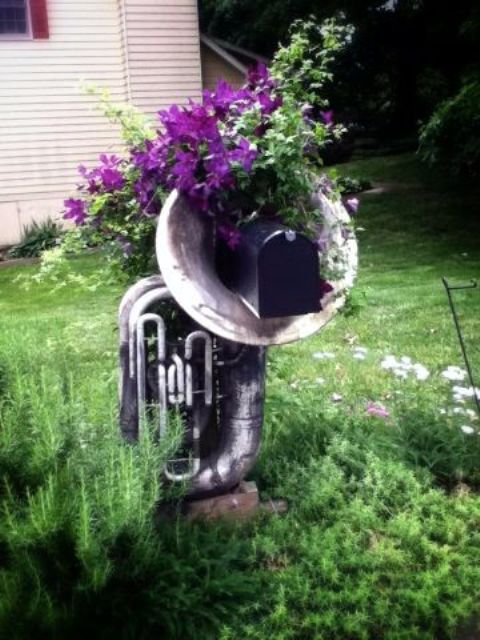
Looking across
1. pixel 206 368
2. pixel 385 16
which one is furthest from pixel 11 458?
pixel 385 16

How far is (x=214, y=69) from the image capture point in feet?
43.4

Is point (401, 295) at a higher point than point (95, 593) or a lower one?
lower

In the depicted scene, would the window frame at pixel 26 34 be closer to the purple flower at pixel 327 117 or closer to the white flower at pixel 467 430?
the purple flower at pixel 327 117

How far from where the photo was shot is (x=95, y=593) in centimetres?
220

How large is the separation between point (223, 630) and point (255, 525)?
0.59 metres

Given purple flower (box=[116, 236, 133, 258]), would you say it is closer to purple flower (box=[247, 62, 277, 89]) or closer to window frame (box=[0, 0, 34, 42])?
purple flower (box=[247, 62, 277, 89])

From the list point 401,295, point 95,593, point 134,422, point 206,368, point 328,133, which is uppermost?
point 328,133

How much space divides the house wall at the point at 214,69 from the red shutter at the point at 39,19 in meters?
2.71

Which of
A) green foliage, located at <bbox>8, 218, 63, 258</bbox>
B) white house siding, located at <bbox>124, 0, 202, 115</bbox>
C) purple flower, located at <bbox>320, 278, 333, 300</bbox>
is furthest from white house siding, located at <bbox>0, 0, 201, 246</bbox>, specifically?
purple flower, located at <bbox>320, 278, 333, 300</bbox>

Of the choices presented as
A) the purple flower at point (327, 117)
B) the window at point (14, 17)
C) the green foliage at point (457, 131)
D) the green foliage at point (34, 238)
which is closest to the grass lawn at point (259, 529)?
the purple flower at point (327, 117)

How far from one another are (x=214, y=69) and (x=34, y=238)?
4.35 m

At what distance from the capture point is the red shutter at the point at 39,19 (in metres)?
11.6

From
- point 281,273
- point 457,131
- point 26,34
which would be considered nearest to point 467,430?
point 281,273

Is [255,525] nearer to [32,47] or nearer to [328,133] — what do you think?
[328,133]
